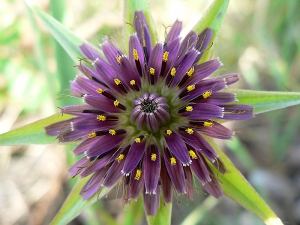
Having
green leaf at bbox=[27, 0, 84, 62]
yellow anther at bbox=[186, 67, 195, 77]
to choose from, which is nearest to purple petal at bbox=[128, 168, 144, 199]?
yellow anther at bbox=[186, 67, 195, 77]

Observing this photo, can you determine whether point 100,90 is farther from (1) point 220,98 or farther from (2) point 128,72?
(1) point 220,98

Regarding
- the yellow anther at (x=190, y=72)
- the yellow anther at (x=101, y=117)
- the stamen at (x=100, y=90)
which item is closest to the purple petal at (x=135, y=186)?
the yellow anther at (x=101, y=117)

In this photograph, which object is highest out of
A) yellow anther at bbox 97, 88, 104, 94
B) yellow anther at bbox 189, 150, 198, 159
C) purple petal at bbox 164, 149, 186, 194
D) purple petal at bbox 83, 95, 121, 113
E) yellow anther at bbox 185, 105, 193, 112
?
yellow anther at bbox 97, 88, 104, 94

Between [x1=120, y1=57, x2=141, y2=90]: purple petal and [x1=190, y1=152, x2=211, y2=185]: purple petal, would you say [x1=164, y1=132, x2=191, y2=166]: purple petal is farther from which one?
[x1=120, y1=57, x2=141, y2=90]: purple petal

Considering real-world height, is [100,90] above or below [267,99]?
above

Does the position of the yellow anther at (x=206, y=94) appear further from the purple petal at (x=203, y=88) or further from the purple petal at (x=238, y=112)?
the purple petal at (x=238, y=112)

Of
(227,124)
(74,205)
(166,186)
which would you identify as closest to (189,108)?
(166,186)
